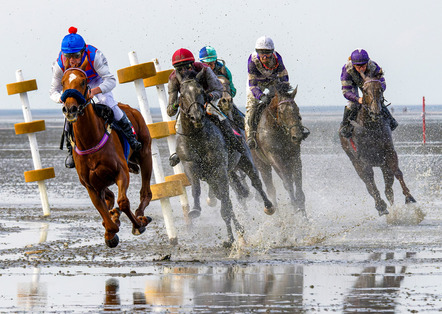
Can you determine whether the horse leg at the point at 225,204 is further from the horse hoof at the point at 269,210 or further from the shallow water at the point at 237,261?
the horse hoof at the point at 269,210

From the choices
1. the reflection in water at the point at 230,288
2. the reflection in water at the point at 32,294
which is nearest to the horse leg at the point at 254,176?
the reflection in water at the point at 230,288

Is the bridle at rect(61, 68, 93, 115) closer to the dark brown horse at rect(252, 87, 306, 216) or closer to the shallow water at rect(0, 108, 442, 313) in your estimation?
the shallow water at rect(0, 108, 442, 313)

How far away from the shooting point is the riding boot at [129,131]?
1184 centimetres

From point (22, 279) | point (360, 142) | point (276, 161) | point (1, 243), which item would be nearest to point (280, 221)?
point (276, 161)

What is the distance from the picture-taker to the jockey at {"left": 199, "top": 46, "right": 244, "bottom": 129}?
1571 cm

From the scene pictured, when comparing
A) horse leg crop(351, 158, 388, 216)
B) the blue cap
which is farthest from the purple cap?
the blue cap

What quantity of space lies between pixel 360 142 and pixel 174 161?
4063 millimetres

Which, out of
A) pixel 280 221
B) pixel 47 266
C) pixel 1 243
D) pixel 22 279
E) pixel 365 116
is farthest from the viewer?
pixel 365 116

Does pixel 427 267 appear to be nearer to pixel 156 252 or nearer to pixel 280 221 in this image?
pixel 156 252

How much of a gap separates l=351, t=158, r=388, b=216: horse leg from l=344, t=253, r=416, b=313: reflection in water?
17.4 ft

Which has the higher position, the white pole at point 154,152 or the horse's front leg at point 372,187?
the white pole at point 154,152

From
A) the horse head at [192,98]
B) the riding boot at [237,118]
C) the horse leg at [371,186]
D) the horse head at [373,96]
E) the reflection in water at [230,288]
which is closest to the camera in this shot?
the reflection in water at [230,288]

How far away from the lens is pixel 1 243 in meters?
13.5

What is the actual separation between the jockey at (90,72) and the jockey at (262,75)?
14.5ft
